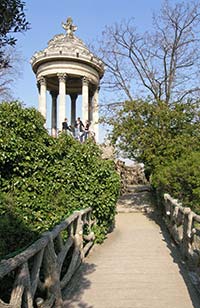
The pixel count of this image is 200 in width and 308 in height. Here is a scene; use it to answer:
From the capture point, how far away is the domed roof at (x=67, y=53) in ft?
85.6

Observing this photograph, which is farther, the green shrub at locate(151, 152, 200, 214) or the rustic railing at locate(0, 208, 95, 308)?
the green shrub at locate(151, 152, 200, 214)

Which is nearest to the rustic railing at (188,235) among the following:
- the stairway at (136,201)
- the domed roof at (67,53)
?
the stairway at (136,201)

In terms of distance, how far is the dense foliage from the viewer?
618 inches

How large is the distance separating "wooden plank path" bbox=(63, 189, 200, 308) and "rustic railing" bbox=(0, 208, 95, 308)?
0.31 m

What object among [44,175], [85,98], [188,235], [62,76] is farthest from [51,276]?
[85,98]

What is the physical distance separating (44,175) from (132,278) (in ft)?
13.3

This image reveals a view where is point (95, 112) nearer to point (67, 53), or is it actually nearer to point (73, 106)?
point (73, 106)

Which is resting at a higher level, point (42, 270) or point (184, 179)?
point (184, 179)

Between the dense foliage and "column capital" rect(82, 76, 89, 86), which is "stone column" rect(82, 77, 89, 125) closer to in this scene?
"column capital" rect(82, 76, 89, 86)

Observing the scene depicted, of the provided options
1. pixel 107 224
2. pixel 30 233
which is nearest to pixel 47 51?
pixel 107 224

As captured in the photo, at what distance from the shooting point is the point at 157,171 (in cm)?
1486

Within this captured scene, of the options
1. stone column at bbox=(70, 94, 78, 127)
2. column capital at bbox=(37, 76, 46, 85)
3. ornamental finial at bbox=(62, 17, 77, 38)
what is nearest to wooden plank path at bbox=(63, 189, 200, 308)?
column capital at bbox=(37, 76, 46, 85)

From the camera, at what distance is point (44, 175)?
9984 millimetres

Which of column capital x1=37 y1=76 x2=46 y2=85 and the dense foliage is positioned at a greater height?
column capital x1=37 y1=76 x2=46 y2=85
